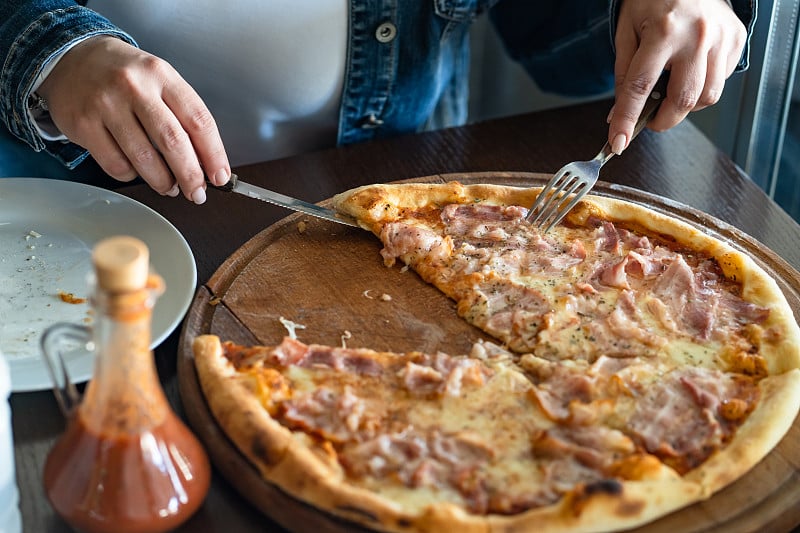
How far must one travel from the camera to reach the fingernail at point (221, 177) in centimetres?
170

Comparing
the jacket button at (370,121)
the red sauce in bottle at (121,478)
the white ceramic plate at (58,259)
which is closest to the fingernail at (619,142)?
the jacket button at (370,121)

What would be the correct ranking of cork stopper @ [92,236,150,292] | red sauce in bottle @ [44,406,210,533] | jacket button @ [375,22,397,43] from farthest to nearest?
jacket button @ [375,22,397,43], red sauce in bottle @ [44,406,210,533], cork stopper @ [92,236,150,292]

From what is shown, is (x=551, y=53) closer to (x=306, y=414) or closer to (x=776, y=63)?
(x=776, y=63)

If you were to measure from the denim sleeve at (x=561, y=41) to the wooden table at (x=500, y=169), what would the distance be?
157 millimetres

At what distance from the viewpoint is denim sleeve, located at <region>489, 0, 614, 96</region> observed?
2477mm

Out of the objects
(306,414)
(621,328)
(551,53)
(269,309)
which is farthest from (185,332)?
(551,53)

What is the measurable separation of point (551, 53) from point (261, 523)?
183cm

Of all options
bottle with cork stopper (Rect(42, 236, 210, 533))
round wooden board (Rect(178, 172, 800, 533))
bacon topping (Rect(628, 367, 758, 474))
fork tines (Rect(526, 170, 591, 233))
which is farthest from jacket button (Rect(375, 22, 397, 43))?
bottle with cork stopper (Rect(42, 236, 210, 533))

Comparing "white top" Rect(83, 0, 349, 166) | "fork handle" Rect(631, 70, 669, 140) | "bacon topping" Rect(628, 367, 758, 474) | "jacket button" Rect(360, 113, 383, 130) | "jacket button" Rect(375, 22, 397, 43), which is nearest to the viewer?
"bacon topping" Rect(628, 367, 758, 474)

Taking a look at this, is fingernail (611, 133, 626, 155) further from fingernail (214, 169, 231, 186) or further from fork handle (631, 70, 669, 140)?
fingernail (214, 169, 231, 186)

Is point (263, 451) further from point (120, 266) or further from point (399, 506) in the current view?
point (120, 266)

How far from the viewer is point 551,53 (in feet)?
8.69

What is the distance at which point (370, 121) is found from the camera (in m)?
2.43

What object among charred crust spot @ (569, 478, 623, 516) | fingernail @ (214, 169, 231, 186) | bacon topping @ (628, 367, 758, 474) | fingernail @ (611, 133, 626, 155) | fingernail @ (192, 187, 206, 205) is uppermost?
fingernail @ (611, 133, 626, 155)
